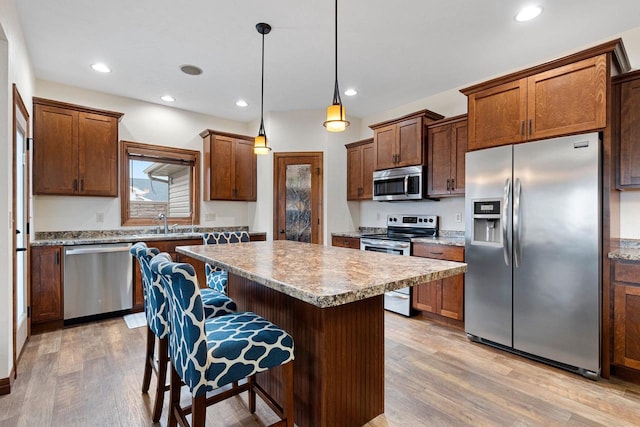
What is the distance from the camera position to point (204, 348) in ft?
4.05

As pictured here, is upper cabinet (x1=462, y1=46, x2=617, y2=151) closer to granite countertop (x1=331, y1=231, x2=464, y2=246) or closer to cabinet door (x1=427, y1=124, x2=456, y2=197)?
cabinet door (x1=427, y1=124, x2=456, y2=197)

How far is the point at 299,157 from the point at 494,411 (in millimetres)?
3889

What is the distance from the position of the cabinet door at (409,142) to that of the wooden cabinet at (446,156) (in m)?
0.12

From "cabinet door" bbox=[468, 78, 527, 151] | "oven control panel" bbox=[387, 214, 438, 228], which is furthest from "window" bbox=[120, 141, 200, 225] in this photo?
"cabinet door" bbox=[468, 78, 527, 151]

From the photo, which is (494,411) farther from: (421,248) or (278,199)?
(278,199)

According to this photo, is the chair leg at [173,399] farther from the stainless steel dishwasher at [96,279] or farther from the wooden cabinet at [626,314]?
the wooden cabinet at [626,314]

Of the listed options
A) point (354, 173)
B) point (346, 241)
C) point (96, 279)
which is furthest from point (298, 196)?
point (96, 279)

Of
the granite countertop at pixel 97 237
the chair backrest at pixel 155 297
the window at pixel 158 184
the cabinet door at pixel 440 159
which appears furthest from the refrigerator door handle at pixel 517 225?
the window at pixel 158 184

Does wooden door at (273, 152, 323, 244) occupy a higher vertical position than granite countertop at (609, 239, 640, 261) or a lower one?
higher

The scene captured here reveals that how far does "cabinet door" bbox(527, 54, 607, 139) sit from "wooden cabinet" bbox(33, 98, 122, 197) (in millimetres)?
4505

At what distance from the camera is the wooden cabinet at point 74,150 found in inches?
135

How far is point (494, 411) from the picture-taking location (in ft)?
6.36

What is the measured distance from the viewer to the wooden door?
192 inches

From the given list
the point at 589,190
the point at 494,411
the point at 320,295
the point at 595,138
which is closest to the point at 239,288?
the point at 320,295
